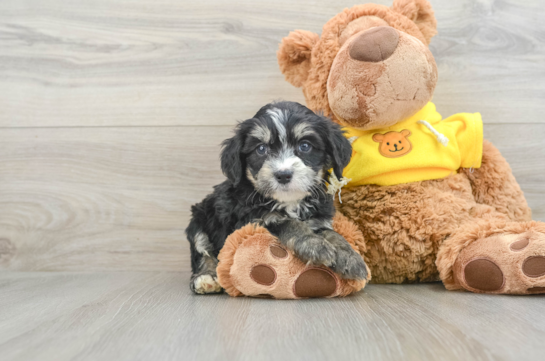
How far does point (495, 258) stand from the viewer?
160 centimetres

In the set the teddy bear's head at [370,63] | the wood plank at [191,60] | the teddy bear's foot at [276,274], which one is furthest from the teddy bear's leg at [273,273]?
the wood plank at [191,60]

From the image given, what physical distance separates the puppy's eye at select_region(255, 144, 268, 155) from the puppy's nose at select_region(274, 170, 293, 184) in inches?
6.6

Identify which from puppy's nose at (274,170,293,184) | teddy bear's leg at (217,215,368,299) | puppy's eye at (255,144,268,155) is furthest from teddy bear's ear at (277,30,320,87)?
teddy bear's leg at (217,215,368,299)

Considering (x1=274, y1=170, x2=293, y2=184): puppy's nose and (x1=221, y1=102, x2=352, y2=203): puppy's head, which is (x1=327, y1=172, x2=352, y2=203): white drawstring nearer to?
(x1=221, y1=102, x2=352, y2=203): puppy's head

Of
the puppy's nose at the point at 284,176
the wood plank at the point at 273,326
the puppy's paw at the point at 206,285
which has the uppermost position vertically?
Result: the puppy's nose at the point at 284,176

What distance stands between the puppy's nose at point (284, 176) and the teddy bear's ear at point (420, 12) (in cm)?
99

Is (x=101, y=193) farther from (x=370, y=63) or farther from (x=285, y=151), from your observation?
(x=370, y=63)

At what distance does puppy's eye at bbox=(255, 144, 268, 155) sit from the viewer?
1.76 metres

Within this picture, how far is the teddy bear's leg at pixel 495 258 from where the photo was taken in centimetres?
155

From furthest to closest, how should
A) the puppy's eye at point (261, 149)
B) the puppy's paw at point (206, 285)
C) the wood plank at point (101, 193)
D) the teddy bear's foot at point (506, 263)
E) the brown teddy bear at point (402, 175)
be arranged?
1. the wood plank at point (101, 193)
2. the puppy's paw at point (206, 285)
3. the puppy's eye at point (261, 149)
4. the brown teddy bear at point (402, 175)
5. the teddy bear's foot at point (506, 263)

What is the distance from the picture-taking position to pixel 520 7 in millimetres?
2451

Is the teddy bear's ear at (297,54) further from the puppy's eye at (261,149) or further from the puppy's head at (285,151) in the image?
the puppy's eye at (261,149)

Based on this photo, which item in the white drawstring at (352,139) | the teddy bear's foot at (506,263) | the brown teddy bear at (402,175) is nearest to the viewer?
the teddy bear's foot at (506,263)

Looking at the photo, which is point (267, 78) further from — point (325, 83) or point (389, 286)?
point (389, 286)
